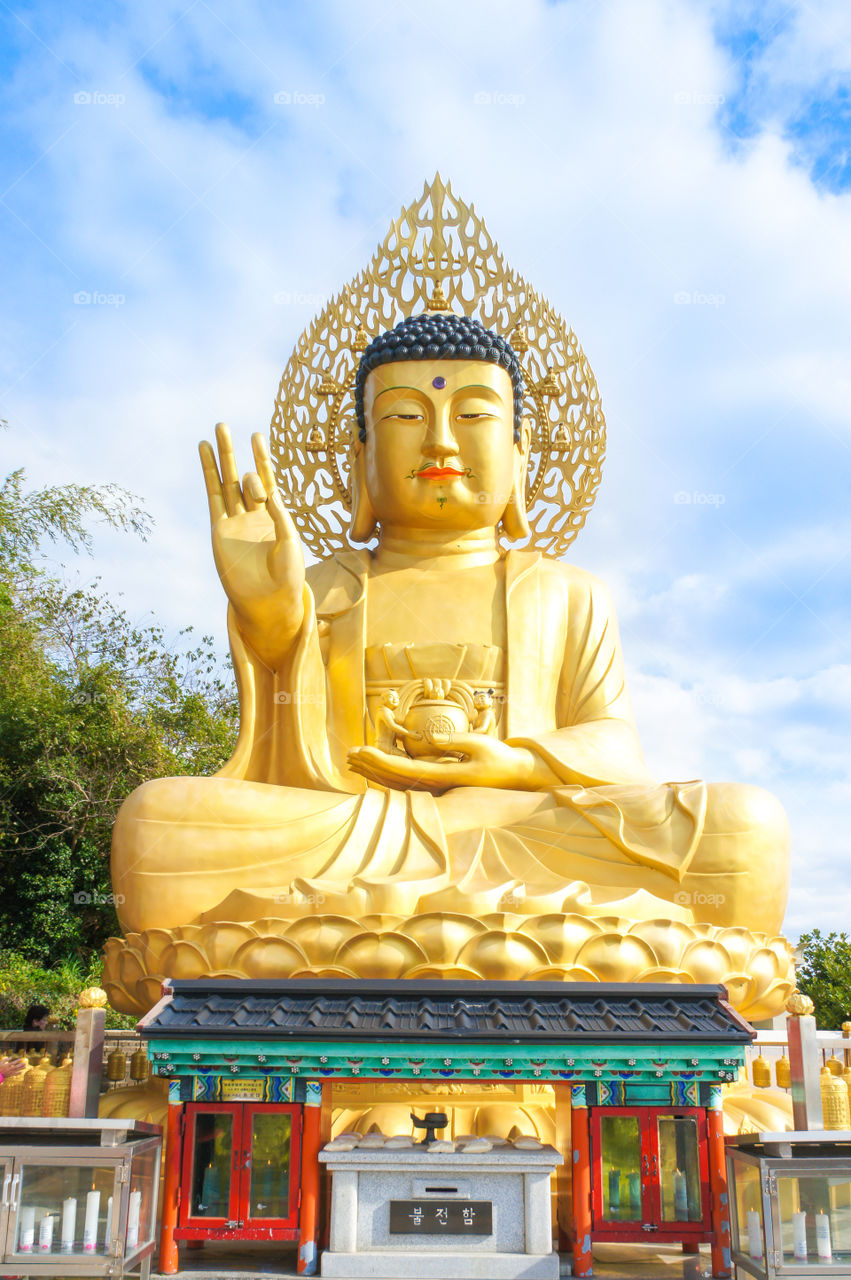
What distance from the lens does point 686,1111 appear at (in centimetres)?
420

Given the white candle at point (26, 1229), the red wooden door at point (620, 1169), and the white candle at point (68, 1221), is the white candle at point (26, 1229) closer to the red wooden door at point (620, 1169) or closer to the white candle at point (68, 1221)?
the white candle at point (68, 1221)

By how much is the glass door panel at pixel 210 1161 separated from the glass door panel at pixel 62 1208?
36 cm

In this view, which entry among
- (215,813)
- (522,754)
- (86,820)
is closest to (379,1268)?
(215,813)

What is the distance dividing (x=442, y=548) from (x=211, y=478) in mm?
1757

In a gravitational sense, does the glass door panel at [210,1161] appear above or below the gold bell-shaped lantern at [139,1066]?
below

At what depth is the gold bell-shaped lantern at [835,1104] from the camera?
4809 mm

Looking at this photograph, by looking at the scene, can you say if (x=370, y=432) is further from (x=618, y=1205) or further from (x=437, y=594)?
(x=618, y=1205)

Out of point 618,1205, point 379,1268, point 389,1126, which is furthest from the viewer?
point 389,1126

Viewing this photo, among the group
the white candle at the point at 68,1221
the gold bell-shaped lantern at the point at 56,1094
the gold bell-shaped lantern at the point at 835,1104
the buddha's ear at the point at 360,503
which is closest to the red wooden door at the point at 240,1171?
the white candle at the point at 68,1221

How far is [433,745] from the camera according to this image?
6676mm

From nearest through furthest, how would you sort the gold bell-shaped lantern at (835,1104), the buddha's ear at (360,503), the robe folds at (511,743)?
the gold bell-shaped lantern at (835,1104), the robe folds at (511,743), the buddha's ear at (360,503)

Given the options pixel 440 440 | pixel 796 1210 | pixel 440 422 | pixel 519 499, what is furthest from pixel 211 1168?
pixel 519 499

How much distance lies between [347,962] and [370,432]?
12.4 ft

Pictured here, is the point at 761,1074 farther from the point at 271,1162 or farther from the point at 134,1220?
the point at 134,1220
